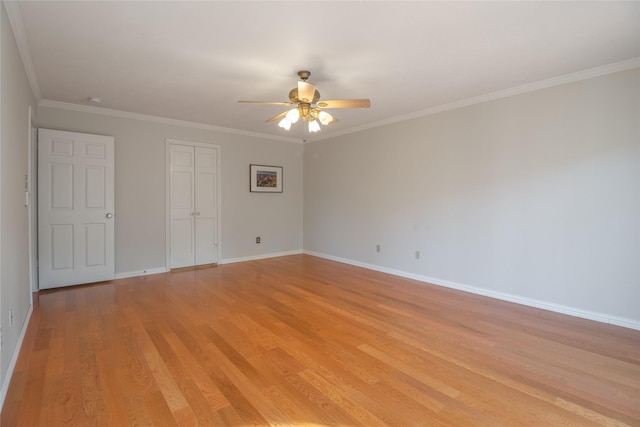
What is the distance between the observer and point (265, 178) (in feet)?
19.8

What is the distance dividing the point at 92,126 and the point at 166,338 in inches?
132

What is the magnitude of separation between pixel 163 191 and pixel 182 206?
371 mm

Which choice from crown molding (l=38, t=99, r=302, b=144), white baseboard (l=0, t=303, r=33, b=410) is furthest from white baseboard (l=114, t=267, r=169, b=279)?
crown molding (l=38, t=99, r=302, b=144)

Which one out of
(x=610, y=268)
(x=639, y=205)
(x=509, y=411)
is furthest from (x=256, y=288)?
(x=639, y=205)

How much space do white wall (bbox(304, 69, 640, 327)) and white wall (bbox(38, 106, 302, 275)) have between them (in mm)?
1811

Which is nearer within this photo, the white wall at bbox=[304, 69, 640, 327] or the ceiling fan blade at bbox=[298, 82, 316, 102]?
the ceiling fan blade at bbox=[298, 82, 316, 102]

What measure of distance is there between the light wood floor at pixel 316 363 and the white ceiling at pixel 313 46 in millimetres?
2412

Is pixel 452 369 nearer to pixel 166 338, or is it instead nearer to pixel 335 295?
pixel 335 295

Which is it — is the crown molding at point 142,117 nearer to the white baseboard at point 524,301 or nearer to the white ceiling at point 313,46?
the white ceiling at point 313,46

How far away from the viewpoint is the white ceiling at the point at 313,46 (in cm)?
208

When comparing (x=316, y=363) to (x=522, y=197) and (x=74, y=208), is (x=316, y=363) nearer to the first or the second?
(x=522, y=197)

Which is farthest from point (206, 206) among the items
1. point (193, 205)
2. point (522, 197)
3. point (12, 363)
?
point (522, 197)

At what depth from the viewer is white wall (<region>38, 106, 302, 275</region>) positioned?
176 inches

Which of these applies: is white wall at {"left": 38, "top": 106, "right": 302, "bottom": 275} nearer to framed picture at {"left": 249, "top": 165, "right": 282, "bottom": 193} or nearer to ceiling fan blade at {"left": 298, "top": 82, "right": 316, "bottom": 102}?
framed picture at {"left": 249, "top": 165, "right": 282, "bottom": 193}
